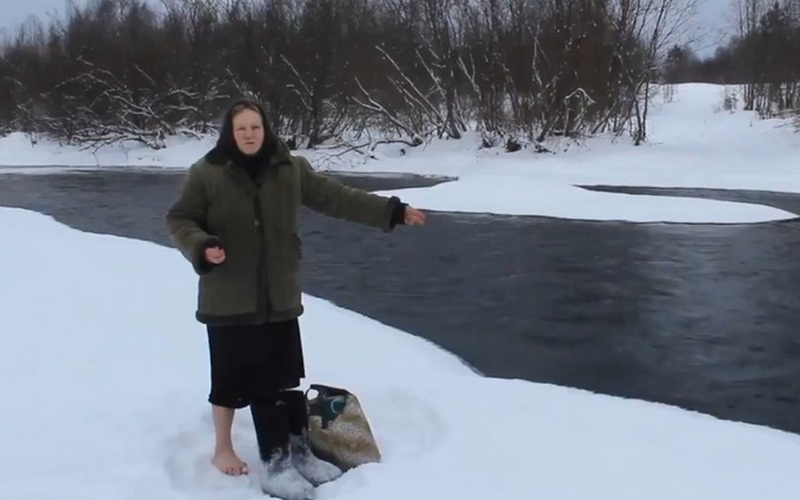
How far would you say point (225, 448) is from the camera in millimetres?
4242

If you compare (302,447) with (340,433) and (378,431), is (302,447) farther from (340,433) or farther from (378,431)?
(378,431)

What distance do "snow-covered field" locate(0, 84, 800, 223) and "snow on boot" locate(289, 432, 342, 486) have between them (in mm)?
12214

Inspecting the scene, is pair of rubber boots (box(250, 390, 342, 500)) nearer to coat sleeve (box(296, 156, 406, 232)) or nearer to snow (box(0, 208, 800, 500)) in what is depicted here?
snow (box(0, 208, 800, 500))

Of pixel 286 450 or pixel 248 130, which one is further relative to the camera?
pixel 286 450

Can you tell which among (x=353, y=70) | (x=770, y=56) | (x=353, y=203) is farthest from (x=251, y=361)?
(x=770, y=56)

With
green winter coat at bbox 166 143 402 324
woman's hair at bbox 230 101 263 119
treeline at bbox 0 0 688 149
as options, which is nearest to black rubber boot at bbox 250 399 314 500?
green winter coat at bbox 166 143 402 324

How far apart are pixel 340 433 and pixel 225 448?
507 millimetres

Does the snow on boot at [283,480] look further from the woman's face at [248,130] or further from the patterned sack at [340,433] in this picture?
the woman's face at [248,130]

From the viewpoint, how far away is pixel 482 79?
32.0 metres

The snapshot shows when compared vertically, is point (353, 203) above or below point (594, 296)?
above

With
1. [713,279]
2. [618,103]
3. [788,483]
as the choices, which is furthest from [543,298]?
[618,103]

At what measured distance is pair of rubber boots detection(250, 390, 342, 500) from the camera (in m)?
4.07

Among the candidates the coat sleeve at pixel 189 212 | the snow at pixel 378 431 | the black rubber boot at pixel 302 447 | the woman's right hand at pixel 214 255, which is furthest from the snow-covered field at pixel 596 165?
the woman's right hand at pixel 214 255

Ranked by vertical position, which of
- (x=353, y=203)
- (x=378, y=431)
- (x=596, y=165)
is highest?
(x=353, y=203)
